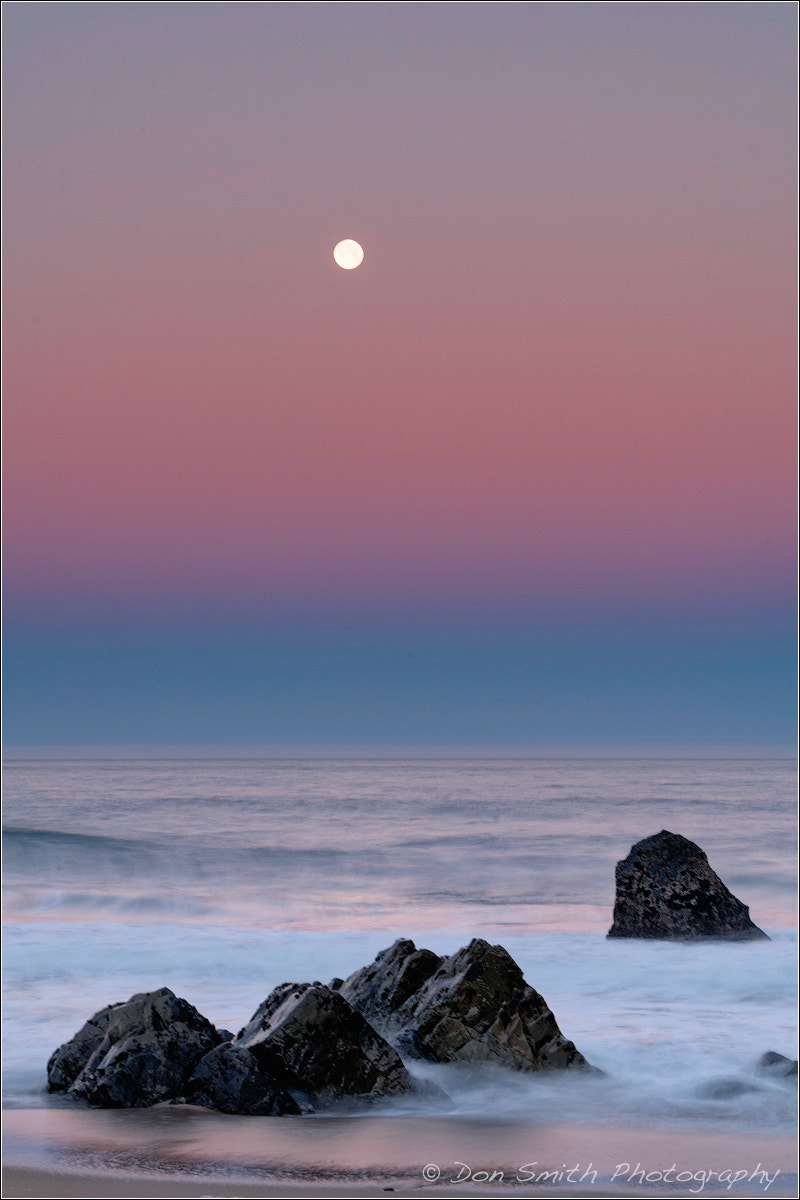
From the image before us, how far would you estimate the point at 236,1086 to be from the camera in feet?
26.7

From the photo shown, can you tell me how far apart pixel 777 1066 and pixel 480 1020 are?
8.18 ft

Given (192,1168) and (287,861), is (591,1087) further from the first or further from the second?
(287,861)

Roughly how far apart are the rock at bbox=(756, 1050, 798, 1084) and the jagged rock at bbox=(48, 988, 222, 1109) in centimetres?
439

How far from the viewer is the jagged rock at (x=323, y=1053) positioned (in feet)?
27.0

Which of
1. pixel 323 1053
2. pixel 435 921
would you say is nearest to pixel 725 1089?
pixel 323 1053

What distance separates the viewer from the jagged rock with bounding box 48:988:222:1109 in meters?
8.38

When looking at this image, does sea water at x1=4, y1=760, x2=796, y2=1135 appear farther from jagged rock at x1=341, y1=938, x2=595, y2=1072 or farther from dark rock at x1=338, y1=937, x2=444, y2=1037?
dark rock at x1=338, y1=937, x2=444, y2=1037

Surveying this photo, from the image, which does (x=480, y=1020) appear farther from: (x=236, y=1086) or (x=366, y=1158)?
(x=366, y=1158)

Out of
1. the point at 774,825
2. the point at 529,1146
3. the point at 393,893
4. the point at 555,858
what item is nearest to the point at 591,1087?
the point at 529,1146

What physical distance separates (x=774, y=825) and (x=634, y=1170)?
2972 centimetres

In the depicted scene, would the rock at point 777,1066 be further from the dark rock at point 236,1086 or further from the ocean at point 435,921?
the dark rock at point 236,1086

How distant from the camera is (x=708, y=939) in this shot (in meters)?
14.4

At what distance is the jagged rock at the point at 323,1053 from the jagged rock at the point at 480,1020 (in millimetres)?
701

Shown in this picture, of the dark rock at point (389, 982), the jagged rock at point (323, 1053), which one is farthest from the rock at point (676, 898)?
the jagged rock at point (323, 1053)
